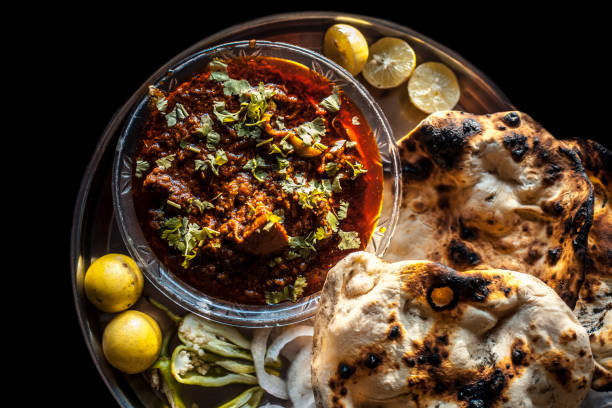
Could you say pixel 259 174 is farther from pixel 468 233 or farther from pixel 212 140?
pixel 468 233

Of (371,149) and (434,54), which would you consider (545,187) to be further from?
(434,54)

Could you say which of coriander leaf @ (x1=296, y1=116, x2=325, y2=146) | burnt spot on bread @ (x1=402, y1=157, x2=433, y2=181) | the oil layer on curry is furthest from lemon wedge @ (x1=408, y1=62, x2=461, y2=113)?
coriander leaf @ (x1=296, y1=116, x2=325, y2=146)

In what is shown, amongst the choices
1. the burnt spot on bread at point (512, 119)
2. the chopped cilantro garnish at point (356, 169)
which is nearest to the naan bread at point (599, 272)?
the burnt spot on bread at point (512, 119)

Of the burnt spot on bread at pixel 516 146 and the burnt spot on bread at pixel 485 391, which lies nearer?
the burnt spot on bread at pixel 485 391

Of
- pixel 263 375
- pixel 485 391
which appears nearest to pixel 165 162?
pixel 263 375

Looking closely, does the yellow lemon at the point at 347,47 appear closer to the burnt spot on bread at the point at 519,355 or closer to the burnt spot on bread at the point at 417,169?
the burnt spot on bread at the point at 417,169

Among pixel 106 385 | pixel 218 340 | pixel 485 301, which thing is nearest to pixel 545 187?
pixel 485 301

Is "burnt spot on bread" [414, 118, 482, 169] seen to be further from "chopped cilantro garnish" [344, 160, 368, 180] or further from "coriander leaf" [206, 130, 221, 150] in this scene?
"coriander leaf" [206, 130, 221, 150]
